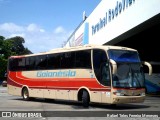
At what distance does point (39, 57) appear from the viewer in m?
23.5

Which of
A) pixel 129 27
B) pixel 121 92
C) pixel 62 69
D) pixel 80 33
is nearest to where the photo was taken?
pixel 121 92

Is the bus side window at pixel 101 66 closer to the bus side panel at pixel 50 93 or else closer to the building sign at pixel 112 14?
the bus side panel at pixel 50 93

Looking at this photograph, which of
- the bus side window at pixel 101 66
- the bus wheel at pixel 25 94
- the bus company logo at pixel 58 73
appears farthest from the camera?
the bus wheel at pixel 25 94

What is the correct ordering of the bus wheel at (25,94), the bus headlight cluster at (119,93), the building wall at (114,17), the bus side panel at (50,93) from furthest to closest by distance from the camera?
the bus wheel at (25,94) < the building wall at (114,17) < the bus side panel at (50,93) < the bus headlight cluster at (119,93)

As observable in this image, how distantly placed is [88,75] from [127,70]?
2049 millimetres

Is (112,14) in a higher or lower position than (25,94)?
higher

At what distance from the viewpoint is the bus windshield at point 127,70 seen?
58.4 feet

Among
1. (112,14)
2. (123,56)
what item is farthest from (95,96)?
(112,14)

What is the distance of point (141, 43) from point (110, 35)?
5871 mm

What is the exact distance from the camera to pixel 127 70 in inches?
712

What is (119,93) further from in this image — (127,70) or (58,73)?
(58,73)

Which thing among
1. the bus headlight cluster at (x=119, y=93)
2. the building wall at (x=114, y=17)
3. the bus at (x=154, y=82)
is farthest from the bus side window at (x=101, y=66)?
the bus at (x=154, y=82)

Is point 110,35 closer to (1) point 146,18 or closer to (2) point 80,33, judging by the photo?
(1) point 146,18

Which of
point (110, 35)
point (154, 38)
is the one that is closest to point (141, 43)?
point (154, 38)
